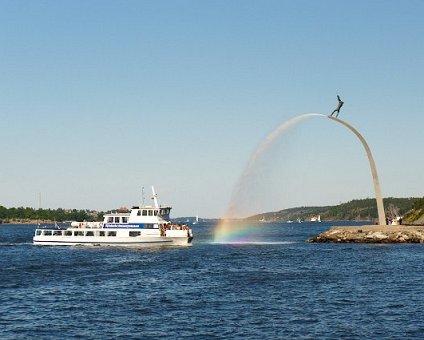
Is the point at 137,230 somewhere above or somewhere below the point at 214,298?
above

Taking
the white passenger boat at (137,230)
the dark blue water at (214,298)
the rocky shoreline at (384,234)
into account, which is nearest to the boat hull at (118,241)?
Answer: the white passenger boat at (137,230)

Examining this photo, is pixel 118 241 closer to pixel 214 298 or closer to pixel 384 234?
pixel 384 234

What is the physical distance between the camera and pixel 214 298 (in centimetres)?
4412

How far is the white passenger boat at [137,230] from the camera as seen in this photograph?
330 feet

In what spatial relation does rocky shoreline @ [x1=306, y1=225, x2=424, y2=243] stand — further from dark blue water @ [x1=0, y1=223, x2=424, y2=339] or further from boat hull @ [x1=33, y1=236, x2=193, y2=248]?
dark blue water @ [x1=0, y1=223, x2=424, y2=339]

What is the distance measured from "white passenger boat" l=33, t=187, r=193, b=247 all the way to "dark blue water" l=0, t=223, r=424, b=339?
2413 cm

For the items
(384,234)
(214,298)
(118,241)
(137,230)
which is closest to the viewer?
(214,298)

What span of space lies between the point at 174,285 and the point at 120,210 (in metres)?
55.0

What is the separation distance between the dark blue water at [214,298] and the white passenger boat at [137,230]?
2413 cm

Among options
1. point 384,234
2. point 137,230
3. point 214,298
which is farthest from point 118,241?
point 214,298

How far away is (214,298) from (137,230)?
193ft

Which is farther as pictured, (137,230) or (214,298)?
(137,230)

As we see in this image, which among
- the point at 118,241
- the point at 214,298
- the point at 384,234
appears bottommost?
the point at 214,298

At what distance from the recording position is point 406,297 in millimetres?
44094
